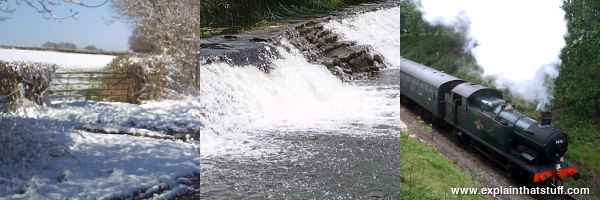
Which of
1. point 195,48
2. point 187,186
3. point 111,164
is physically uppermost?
point 195,48

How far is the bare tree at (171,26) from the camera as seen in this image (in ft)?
7.52

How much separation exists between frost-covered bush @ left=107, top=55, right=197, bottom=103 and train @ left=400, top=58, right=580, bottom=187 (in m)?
4.32

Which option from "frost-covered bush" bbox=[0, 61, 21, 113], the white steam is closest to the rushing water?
"frost-covered bush" bbox=[0, 61, 21, 113]

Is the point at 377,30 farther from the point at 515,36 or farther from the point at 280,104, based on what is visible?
the point at 515,36

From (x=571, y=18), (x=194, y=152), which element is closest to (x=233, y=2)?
(x=194, y=152)

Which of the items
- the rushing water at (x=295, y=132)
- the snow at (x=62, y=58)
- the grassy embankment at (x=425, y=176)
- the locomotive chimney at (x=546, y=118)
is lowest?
the grassy embankment at (x=425, y=176)

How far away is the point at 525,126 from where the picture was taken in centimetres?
526

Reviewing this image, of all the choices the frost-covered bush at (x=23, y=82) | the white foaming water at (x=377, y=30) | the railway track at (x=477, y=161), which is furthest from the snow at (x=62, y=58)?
the railway track at (x=477, y=161)

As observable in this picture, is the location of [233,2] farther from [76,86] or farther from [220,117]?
[76,86]

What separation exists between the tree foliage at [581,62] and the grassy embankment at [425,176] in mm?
2258

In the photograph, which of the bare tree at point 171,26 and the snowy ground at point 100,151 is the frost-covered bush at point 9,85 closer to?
the snowy ground at point 100,151

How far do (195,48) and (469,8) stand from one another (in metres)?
6.67

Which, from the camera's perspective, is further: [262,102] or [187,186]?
[262,102]

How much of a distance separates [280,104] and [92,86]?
A: 1.25 m
